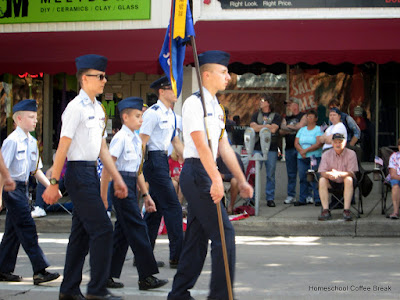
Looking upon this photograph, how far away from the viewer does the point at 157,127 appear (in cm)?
777

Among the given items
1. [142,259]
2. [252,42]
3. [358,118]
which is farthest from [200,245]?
[358,118]

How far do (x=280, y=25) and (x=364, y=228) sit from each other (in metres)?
4.96

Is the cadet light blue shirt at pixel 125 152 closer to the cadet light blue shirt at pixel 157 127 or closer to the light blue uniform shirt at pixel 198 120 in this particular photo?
the cadet light blue shirt at pixel 157 127

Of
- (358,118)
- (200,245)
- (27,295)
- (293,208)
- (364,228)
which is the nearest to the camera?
(200,245)

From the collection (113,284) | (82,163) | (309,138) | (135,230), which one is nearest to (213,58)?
(82,163)

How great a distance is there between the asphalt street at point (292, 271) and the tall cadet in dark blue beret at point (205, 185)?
3.23 ft

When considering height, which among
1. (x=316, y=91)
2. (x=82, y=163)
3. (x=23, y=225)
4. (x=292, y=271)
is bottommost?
(x=292, y=271)

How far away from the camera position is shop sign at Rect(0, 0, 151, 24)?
15281 mm

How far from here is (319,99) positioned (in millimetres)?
15102

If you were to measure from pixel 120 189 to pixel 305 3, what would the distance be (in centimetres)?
938

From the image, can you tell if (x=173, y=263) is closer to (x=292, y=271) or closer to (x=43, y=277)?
(x=292, y=271)

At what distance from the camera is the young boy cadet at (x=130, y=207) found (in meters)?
6.70

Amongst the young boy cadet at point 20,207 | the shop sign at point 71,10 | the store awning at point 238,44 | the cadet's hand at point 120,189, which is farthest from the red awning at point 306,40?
the cadet's hand at point 120,189

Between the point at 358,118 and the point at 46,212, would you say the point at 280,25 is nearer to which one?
the point at 358,118
